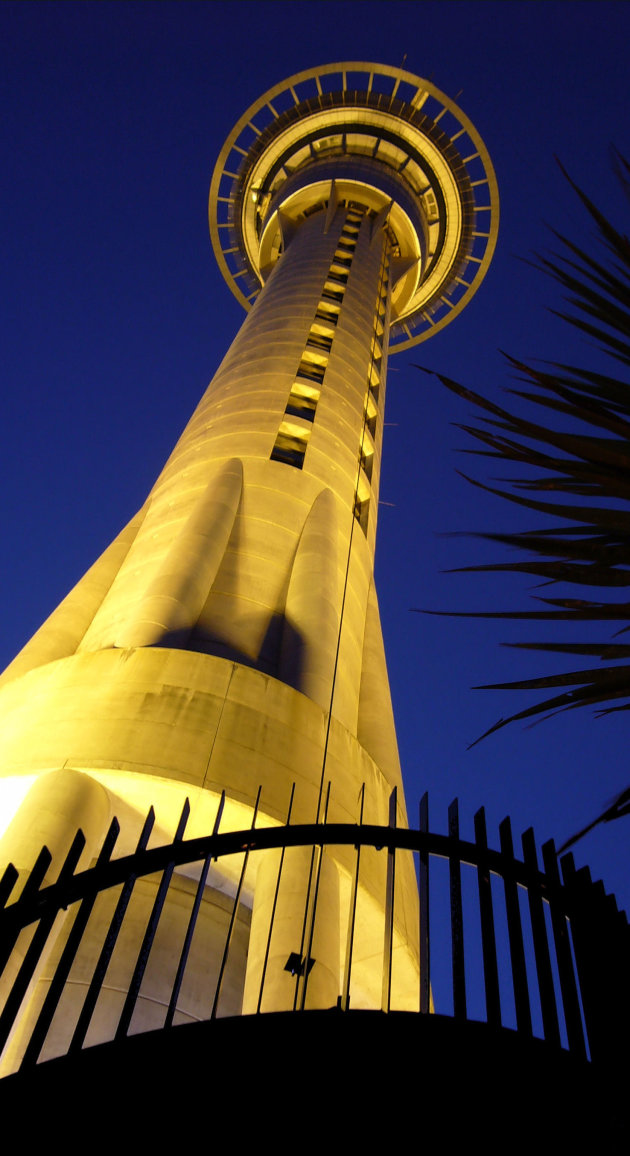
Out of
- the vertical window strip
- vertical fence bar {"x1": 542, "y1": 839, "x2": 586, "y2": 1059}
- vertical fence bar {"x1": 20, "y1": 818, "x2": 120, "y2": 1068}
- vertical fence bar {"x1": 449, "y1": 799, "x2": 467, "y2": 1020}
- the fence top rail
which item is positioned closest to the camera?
vertical fence bar {"x1": 20, "y1": 818, "x2": 120, "y2": 1068}

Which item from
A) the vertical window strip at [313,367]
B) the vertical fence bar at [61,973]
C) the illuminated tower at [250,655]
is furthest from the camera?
the vertical window strip at [313,367]

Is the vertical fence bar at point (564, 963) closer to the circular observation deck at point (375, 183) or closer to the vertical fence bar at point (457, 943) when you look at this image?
the vertical fence bar at point (457, 943)

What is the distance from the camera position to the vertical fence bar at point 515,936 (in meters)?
4.09

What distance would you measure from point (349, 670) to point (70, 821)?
21.2ft

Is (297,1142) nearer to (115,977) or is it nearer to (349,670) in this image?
(115,977)

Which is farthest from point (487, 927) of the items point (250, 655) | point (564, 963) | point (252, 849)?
point (250, 655)

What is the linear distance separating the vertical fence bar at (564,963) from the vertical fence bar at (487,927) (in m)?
0.30

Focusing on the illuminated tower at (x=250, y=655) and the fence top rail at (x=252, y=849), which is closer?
the fence top rail at (x=252, y=849)

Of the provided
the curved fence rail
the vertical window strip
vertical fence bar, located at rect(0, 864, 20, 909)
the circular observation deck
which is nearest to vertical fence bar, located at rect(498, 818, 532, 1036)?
the curved fence rail

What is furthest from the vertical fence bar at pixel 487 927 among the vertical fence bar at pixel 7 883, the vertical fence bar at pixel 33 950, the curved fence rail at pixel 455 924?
the vertical fence bar at pixel 7 883

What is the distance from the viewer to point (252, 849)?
4.73m

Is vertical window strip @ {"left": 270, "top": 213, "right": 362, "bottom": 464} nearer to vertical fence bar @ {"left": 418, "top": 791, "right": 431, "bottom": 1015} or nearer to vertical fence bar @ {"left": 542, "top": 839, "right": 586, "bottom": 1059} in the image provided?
vertical fence bar @ {"left": 418, "top": 791, "right": 431, "bottom": 1015}

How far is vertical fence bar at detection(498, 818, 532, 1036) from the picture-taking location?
4.09m

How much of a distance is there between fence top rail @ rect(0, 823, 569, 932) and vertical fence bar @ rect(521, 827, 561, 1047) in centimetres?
4
